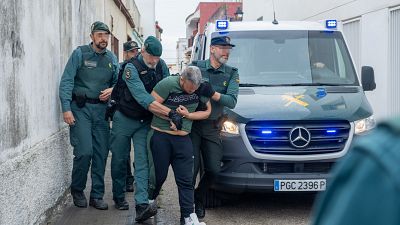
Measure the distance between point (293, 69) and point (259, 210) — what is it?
1.75 m

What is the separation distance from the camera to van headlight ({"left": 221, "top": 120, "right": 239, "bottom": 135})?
5.94 meters

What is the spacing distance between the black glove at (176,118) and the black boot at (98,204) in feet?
4.83

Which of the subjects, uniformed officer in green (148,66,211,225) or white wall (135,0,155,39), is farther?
white wall (135,0,155,39)

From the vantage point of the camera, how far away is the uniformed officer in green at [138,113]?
5.46m

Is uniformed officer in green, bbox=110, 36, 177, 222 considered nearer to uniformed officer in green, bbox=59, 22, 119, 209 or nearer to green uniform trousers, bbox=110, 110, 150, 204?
green uniform trousers, bbox=110, 110, 150, 204

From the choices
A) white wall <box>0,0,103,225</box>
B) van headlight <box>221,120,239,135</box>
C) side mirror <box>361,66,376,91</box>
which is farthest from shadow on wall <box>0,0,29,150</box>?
side mirror <box>361,66,376,91</box>

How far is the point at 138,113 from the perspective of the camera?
5695 mm

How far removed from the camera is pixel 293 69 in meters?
6.94

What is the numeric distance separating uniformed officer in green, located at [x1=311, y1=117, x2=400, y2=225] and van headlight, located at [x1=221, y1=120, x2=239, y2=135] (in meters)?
5.03

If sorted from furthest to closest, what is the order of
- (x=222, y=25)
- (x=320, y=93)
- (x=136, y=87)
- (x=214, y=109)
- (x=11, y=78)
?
1. (x=222, y=25)
2. (x=320, y=93)
3. (x=214, y=109)
4. (x=136, y=87)
5. (x=11, y=78)

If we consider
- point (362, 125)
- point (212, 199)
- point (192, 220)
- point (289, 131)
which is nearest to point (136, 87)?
point (192, 220)

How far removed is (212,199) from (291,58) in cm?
201

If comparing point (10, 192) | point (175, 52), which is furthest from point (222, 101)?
point (175, 52)

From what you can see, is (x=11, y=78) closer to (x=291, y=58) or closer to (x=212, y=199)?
(x=212, y=199)
